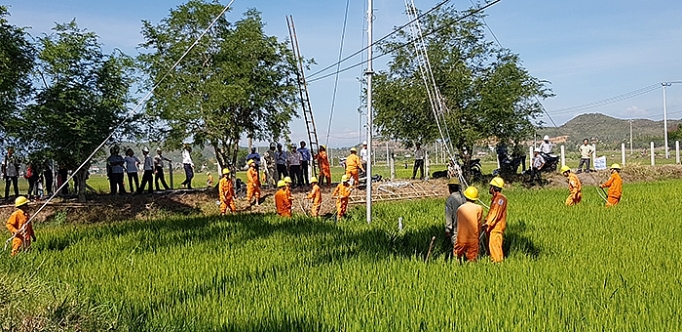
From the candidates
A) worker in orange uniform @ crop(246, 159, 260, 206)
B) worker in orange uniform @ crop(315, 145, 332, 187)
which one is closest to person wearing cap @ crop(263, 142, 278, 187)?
worker in orange uniform @ crop(315, 145, 332, 187)

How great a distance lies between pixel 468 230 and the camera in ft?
24.7

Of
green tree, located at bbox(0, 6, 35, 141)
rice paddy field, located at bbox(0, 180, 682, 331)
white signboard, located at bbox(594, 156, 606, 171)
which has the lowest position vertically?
rice paddy field, located at bbox(0, 180, 682, 331)

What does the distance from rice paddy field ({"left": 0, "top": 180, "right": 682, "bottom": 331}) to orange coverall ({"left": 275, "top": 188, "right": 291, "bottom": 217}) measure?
2477 mm

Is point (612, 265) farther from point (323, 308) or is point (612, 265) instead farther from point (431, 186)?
point (431, 186)

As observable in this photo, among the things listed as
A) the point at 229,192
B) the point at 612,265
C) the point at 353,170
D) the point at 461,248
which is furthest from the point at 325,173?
the point at 612,265

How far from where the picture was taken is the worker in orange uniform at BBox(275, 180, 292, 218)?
1373 centimetres

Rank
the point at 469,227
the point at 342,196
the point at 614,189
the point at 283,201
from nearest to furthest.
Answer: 1. the point at 469,227
2. the point at 614,189
3. the point at 283,201
4. the point at 342,196

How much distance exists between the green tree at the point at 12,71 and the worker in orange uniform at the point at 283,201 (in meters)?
7.42

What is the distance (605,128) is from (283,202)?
133598 millimetres

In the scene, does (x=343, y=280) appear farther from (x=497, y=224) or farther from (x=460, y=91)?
(x=460, y=91)

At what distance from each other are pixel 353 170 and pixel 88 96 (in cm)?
848

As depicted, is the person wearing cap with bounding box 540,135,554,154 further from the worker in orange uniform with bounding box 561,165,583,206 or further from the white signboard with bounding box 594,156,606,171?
the worker in orange uniform with bounding box 561,165,583,206

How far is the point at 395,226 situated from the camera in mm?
11492

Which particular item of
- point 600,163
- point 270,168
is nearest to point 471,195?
point 270,168
